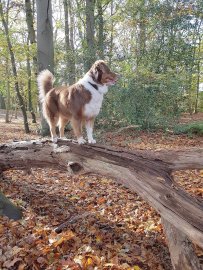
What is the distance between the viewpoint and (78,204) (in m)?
5.22

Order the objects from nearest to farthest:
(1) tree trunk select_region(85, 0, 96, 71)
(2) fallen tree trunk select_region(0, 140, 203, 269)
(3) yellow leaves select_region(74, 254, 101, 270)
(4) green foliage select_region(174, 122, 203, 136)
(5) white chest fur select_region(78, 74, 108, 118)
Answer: (2) fallen tree trunk select_region(0, 140, 203, 269), (3) yellow leaves select_region(74, 254, 101, 270), (5) white chest fur select_region(78, 74, 108, 118), (4) green foliage select_region(174, 122, 203, 136), (1) tree trunk select_region(85, 0, 96, 71)

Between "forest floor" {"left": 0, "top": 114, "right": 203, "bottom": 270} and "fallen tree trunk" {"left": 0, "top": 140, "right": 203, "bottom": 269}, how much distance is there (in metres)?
0.65

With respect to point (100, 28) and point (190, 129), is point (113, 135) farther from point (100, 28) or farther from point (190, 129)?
point (100, 28)

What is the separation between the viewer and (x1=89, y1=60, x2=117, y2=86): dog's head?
4332 millimetres

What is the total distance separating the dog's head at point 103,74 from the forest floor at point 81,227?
2158 millimetres

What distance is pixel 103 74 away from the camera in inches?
171

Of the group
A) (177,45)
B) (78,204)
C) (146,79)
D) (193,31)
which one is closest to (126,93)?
(146,79)

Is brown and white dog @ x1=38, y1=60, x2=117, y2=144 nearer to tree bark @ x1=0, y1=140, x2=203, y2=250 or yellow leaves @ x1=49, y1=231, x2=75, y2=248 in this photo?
tree bark @ x1=0, y1=140, x2=203, y2=250

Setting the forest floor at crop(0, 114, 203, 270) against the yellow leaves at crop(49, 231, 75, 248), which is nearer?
the forest floor at crop(0, 114, 203, 270)

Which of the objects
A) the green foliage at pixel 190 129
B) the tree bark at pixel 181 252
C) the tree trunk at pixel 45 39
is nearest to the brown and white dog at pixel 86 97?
the tree bark at pixel 181 252

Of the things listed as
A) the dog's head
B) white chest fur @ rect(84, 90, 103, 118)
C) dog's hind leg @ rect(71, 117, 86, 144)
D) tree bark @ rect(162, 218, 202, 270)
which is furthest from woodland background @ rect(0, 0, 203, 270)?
the dog's head

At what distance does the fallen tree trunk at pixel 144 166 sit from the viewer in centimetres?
311

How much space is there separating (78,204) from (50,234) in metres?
1.17

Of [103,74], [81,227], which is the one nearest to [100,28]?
[103,74]
